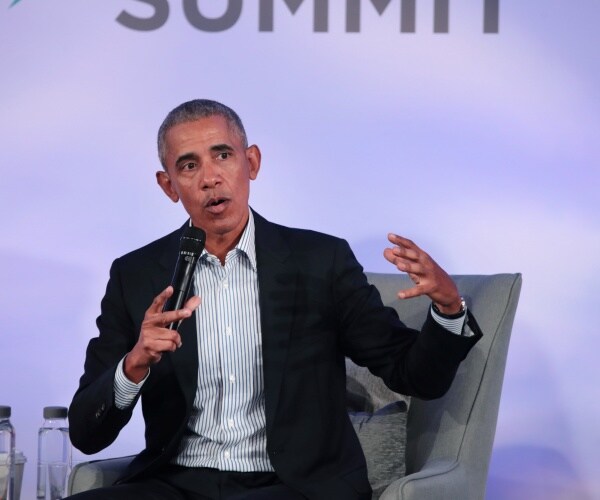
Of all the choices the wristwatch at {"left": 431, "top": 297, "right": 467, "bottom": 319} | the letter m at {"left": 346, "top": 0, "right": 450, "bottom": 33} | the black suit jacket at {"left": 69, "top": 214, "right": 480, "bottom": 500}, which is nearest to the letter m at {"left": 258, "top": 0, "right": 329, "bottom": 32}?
the letter m at {"left": 346, "top": 0, "right": 450, "bottom": 33}

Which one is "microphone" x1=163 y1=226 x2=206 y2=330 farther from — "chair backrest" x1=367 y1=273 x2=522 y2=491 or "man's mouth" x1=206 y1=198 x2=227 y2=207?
"chair backrest" x1=367 y1=273 x2=522 y2=491

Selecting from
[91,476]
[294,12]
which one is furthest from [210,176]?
[294,12]

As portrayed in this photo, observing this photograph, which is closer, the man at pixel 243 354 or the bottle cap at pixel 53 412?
the man at pixel 243 354

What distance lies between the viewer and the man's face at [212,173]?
244 centimetres

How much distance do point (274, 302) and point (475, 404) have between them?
1.86 ft

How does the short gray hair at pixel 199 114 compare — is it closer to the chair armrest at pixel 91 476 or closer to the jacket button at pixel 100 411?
the jacket button at pixel 100 411

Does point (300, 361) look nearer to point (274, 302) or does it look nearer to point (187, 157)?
point (274, 302)

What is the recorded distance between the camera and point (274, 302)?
243 centimetres

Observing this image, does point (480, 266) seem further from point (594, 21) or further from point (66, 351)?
point (66, 351)

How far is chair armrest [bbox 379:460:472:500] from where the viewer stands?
84.4 inches

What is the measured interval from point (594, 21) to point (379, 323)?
1.61m

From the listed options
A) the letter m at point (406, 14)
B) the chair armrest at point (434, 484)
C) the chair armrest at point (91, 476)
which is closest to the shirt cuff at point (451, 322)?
the chair armrest at point (434, 484)

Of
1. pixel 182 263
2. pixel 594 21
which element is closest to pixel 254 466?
pixel 182 263

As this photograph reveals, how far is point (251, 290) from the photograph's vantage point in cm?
248
